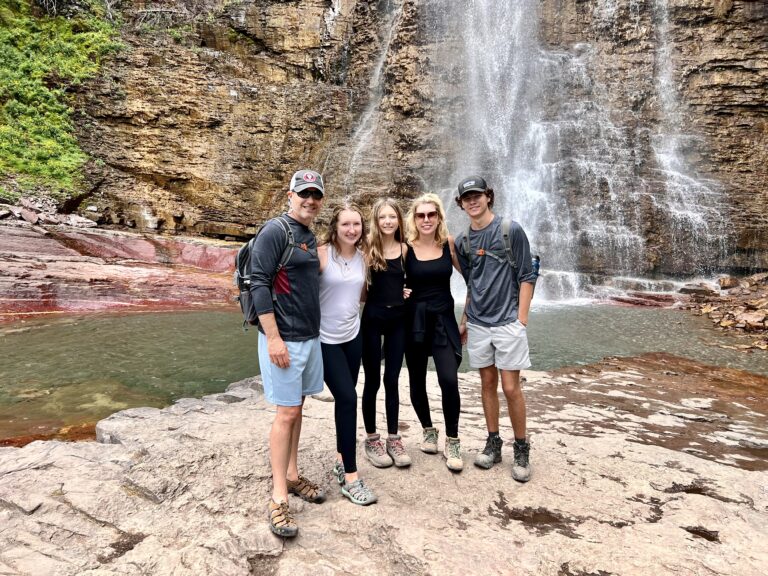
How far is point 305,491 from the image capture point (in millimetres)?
3070

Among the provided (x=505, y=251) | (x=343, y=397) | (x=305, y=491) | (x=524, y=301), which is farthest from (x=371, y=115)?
(x=305, y=491)

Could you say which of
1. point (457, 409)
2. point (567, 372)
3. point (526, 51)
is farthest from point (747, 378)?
point (526, 51)

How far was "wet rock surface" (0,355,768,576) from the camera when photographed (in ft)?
7.95

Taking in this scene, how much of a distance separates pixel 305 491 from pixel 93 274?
1140cm

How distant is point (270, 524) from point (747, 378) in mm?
8308

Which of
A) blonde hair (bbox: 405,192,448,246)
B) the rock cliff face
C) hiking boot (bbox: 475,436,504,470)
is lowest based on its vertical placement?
hiking boot (bbox: 475,436,504,470)

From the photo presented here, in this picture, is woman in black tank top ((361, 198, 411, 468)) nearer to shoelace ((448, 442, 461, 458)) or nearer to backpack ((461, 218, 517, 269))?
shoelace ((448, 442, 461, 458))

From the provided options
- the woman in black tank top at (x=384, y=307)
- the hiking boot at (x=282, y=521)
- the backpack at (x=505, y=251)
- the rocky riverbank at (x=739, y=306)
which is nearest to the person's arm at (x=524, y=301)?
the backpack at (x=505, y=251)

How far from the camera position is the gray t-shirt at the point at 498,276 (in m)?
3.51

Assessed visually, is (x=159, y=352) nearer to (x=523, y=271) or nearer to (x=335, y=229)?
(x=335, y=229)

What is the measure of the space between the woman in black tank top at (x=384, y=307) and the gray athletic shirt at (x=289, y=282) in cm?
57

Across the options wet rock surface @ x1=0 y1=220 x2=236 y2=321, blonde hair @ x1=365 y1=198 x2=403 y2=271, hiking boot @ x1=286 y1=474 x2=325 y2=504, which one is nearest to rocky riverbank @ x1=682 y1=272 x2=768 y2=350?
blonde hair @ x1=365 y1=198 x2=403 y2=271

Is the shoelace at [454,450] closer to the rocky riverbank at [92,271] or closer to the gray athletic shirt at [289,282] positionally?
the gray athletic shirt at [289,282]

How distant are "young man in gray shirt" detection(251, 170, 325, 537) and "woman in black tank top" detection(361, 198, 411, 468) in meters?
0.54
